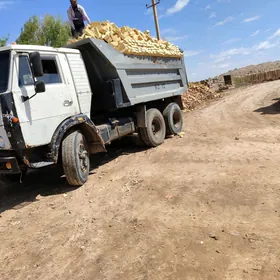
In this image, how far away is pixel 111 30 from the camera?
667 cm

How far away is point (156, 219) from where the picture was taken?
3.90 meters

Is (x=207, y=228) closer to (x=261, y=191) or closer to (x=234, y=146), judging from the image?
(x=261, y=191)

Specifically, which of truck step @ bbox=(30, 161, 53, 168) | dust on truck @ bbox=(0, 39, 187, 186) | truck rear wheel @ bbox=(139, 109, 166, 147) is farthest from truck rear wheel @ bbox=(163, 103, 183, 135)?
truck step @ bbox=(30, 161, 53, 168)

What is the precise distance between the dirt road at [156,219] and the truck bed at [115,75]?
144cm

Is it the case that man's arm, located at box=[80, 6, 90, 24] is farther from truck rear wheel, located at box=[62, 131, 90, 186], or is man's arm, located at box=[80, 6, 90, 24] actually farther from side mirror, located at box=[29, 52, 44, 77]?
truck rear wheel, located at box=[62, 131, 90, 186]

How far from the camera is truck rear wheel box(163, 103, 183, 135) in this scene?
28.5 ft

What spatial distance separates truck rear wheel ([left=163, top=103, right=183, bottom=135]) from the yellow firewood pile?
5.10ft

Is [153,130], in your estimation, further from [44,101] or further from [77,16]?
[44,101]

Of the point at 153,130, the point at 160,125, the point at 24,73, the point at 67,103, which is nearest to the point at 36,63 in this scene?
the point at 24,73

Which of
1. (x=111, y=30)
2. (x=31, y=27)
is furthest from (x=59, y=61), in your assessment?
(x=31, y=27)

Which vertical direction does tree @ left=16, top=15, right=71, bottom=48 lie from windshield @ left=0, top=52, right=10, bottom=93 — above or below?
above

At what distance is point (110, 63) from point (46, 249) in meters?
3.84

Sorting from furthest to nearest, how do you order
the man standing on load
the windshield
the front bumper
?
the man standing on load → the front bumper → the windshield

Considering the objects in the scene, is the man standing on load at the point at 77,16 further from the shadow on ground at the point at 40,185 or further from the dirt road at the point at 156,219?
the dirt road at the point at 156,219
